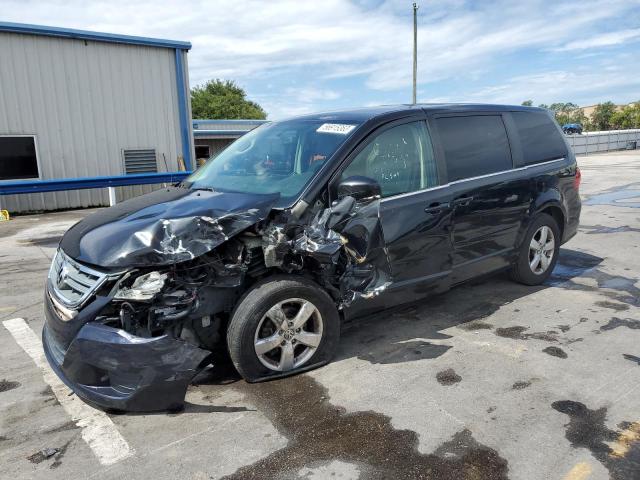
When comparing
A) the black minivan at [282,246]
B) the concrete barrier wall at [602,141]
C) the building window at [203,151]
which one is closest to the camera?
the black minivan at [282,246]

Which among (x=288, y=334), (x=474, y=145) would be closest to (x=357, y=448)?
(x=288, y=334)

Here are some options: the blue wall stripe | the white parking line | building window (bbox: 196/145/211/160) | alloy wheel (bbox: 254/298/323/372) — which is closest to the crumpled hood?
alloy wheel (bbox: 254/298/323/372)

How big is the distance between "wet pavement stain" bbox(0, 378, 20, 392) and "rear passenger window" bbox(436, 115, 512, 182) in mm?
3591

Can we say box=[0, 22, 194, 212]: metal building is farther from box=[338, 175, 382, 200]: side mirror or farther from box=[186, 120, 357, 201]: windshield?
box=[338, 175, 382, 200]: side mirror

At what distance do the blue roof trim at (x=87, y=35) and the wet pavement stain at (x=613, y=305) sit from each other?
12357 millimetres

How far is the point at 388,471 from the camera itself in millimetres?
2465

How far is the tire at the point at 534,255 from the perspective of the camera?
5020 millimetres

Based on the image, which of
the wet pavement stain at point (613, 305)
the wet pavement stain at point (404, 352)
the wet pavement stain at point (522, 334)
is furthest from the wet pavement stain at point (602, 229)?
the wet pavement stain at point (404, 352)

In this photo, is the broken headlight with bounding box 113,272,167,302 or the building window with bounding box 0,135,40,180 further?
the building window with bounding box 0,135,40,180

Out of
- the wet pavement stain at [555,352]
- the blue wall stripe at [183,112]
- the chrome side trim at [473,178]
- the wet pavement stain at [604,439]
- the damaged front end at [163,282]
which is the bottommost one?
the wet pavement stain at [604,439]

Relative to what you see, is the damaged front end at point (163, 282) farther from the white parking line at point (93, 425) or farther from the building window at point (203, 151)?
the building window at point (203, 151)

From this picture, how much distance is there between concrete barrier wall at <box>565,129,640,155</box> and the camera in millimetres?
34750

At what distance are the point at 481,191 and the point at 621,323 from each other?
1663mm

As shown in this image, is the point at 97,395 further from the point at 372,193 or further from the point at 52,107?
the point at 52,107
